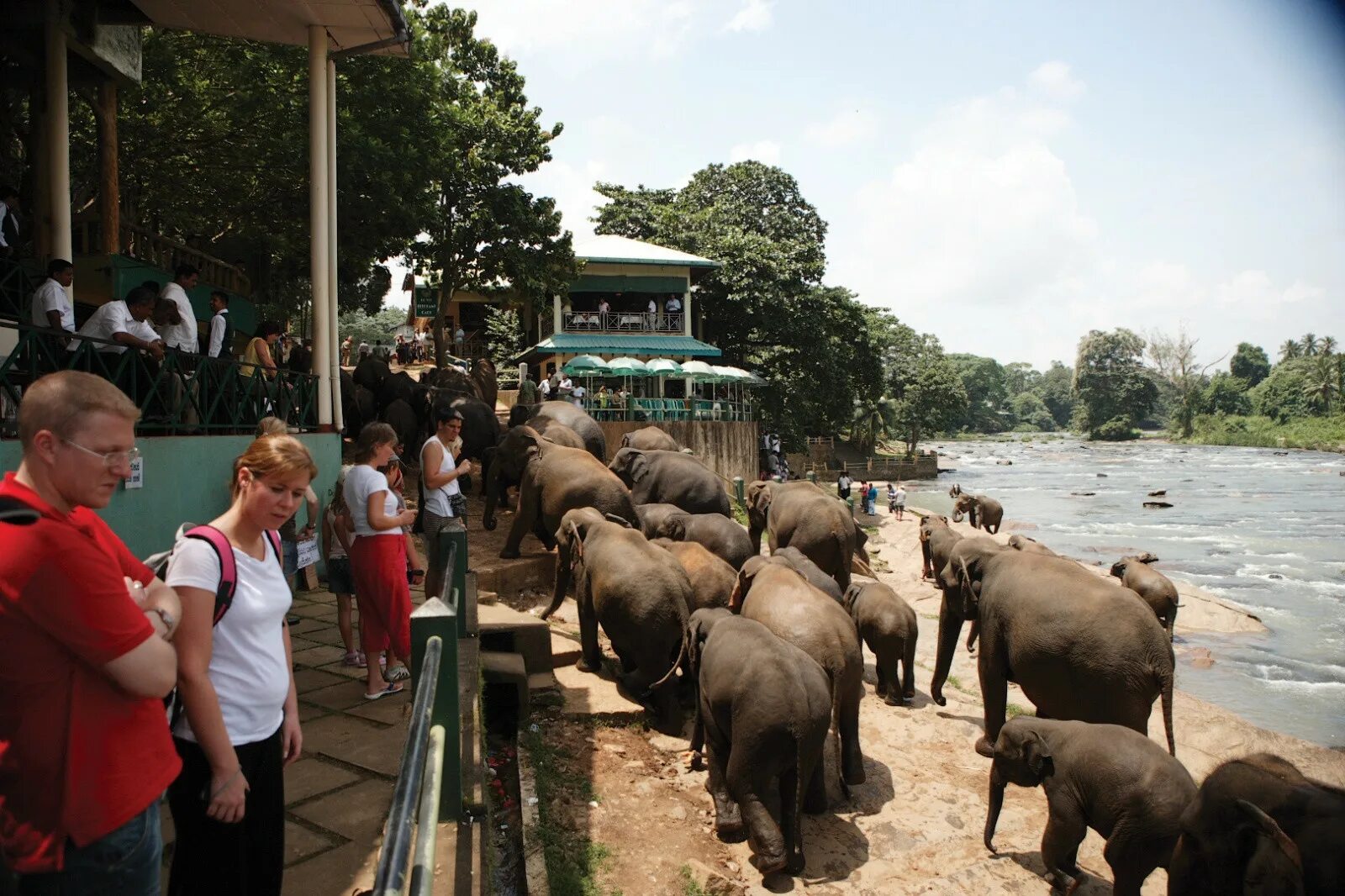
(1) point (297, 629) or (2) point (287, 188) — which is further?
(2) point (287, 188)

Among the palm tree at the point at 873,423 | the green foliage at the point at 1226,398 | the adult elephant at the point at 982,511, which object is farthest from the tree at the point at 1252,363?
the adult elephant at the point at 982,511

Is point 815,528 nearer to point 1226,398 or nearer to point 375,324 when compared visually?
point 375,324

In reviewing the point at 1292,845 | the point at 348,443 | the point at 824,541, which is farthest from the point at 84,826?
the point at 348,443

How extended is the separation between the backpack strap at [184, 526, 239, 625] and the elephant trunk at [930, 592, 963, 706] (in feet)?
24.7

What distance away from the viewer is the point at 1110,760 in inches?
205

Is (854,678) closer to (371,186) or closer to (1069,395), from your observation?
(371,186)

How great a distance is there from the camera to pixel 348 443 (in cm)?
1448

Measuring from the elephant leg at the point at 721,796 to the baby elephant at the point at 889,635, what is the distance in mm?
3291

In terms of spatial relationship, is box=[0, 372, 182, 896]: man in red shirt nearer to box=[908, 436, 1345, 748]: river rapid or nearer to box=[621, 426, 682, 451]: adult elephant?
box=[621, 426, 682, 451]: adult elephant

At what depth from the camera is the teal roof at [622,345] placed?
98.0 feet

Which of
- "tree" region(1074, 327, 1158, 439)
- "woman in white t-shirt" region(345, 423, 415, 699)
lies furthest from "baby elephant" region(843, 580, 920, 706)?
"tree" region(1074, 327, 1158, 439)

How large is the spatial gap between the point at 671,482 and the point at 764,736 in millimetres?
7258

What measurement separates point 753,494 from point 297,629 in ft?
24.8

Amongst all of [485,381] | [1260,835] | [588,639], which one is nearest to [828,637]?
[588,639]
